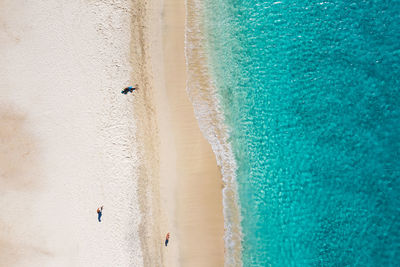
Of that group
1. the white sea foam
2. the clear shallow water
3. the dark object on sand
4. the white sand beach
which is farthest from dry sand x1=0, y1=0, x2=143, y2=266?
the clear shallow water

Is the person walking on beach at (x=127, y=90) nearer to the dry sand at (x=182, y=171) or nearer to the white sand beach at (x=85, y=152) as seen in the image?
the white sand beach at (x=85, y=152)

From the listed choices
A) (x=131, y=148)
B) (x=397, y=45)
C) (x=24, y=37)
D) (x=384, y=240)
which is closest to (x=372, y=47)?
(x=397, y=45)

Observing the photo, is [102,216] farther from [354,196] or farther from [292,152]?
[354,196]

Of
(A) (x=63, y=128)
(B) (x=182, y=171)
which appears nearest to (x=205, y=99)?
(B) (x=182, y=171)

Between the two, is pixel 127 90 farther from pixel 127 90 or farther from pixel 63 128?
pixel 63 128

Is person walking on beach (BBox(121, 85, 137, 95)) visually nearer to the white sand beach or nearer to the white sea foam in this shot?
the white sand beach

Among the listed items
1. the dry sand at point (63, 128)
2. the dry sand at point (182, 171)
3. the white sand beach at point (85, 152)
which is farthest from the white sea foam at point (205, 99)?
the dry sand at point (63, 128)
